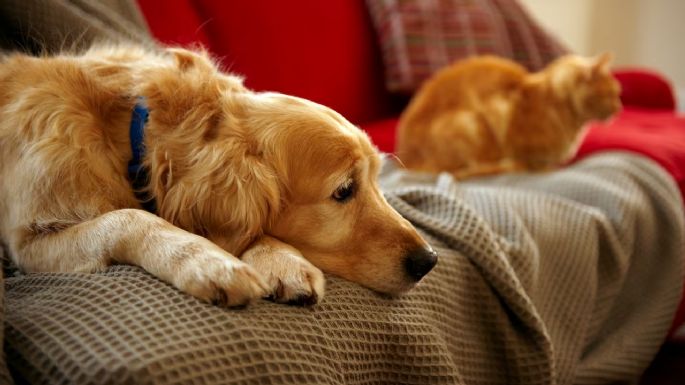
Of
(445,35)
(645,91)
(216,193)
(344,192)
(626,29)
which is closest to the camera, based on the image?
(216,193)

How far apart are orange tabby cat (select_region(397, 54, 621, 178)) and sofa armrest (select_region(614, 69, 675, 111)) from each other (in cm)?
83

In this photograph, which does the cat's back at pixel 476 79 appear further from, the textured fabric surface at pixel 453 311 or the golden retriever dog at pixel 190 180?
the golden retriever dog at pixel 190 180

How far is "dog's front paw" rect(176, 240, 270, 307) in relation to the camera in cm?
83

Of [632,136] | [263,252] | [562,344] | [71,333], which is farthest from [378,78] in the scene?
[71,333]

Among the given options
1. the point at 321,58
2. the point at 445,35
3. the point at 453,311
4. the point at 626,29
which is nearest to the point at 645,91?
the point at 445,35

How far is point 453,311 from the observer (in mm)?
1168

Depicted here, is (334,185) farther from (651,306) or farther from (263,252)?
(651,306)

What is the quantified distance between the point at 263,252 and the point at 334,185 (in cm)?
19

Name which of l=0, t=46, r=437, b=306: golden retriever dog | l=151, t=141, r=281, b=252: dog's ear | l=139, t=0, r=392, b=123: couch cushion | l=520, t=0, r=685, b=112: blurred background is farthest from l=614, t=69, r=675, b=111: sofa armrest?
l=151, t=141, r=281, b=252: dog's ear

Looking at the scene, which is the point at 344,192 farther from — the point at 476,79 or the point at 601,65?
the point at 601,65

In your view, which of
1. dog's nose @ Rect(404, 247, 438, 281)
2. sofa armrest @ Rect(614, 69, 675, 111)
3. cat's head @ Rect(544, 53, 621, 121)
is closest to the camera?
dog's nose @ Rect(404, 247, 438, 281)

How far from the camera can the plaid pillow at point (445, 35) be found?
2928 millimetres

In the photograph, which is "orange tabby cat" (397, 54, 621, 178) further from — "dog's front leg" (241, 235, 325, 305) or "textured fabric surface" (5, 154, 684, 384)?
"dog's front leg" (241, 235, 325, 305)

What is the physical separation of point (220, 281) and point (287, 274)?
12 cm
